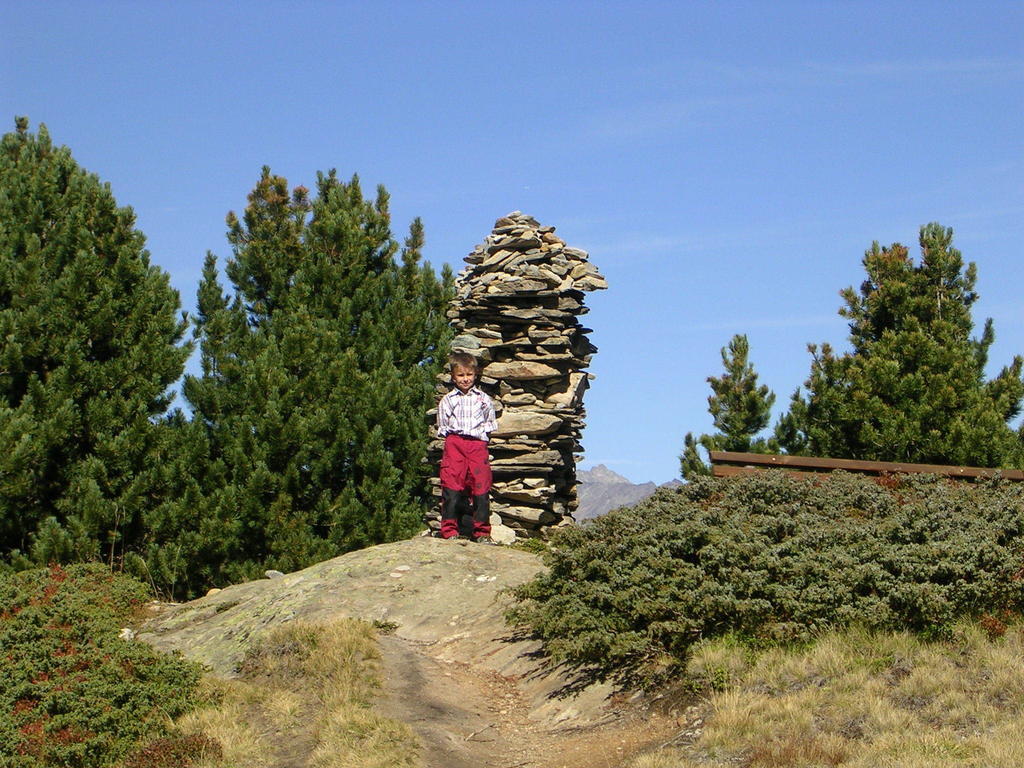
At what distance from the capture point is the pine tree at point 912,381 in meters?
15.6

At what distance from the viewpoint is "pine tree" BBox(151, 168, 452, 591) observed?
15148mm

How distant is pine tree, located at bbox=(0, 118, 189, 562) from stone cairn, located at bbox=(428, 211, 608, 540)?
4233mm

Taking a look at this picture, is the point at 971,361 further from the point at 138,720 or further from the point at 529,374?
the point at 138,720

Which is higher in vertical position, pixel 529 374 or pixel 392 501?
pixel 529 374

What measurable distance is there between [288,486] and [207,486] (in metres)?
1.14

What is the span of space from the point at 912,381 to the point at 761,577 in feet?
27.9

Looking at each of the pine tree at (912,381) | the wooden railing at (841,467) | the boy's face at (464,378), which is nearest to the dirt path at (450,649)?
the boy's face at (464,378)

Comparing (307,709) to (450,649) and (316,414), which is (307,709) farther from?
(316,414)

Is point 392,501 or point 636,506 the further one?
point 392,501

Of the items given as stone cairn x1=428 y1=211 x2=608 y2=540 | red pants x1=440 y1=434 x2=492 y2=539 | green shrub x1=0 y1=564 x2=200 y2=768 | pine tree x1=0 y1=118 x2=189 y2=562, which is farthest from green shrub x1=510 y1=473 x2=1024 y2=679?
pine tree x1=0 y1=118 x2=189 y2=562

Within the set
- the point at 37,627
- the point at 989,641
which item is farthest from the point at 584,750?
the point at 37,627

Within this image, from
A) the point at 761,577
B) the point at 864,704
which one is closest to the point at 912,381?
the point at 761,577

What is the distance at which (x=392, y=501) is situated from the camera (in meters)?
16.1

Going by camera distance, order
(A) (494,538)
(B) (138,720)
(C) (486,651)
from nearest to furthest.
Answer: (B) (138,720) → (C) (486,651) → (A) (494,538)
